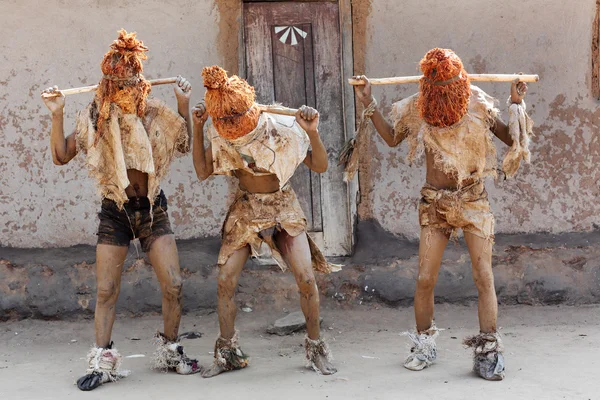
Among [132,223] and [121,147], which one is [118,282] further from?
[121,147]

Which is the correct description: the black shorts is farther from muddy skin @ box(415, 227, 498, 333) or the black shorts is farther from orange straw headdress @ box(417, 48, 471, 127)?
orange straw headdress @ box(417, 48, 471, 127)

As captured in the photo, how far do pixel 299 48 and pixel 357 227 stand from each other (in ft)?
4.96

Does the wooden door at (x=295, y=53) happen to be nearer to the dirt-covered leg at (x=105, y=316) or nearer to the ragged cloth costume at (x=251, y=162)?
the ragged cloth costume at (x=251, y=162)

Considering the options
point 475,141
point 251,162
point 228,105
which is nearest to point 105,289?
point 251,162

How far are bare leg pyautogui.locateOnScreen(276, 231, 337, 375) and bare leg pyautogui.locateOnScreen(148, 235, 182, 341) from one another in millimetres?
723

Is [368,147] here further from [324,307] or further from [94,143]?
[94,143]

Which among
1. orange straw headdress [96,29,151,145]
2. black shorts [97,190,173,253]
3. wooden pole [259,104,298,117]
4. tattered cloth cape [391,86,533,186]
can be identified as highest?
orange straw headdress [96,29,151,145]

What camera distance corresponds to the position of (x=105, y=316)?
591 centimetres

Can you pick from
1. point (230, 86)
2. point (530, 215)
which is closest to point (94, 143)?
point (230, 86)

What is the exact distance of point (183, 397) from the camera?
218 inches

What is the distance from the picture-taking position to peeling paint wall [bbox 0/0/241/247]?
727 cm

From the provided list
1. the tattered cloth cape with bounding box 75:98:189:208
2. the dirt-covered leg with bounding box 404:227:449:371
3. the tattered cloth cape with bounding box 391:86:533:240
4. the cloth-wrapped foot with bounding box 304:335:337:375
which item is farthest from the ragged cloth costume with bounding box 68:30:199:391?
the tattered cloth cape with bounding box 391:86:533:240

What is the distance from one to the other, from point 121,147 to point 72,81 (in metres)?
1.74

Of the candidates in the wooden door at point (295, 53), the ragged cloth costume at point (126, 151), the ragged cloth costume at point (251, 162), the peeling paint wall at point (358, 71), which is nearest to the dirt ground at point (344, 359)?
the ragged cloth costume at point (126, 151)
